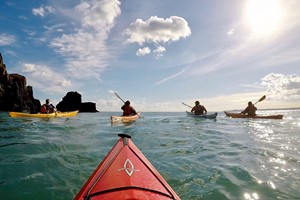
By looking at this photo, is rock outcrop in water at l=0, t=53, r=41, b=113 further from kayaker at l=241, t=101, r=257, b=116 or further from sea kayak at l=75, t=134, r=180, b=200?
sea kayak at l=75, t=134, r=180, b=200

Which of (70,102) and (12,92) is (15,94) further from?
(70,102)

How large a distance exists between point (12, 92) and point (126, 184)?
71992 millimetres

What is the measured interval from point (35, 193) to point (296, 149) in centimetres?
855

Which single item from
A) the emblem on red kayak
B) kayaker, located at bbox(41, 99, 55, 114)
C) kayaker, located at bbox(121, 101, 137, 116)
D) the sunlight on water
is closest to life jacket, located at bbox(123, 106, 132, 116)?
kayaker, located at bbox(121, 101, 137, 116)

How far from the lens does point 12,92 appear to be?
63.0 meters

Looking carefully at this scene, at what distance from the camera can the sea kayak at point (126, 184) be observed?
2512mm

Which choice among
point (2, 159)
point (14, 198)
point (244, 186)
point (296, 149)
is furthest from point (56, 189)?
point (296, 149)

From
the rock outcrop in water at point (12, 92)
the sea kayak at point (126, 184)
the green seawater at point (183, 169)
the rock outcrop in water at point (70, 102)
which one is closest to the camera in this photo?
the sea kayak at point (126, 184)

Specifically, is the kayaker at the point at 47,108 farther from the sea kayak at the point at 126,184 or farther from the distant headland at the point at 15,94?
the distant headland at the point at 15,94

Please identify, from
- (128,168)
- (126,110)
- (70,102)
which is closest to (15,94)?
(70,102)

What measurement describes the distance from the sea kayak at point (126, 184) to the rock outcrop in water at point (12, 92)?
68.3 metres

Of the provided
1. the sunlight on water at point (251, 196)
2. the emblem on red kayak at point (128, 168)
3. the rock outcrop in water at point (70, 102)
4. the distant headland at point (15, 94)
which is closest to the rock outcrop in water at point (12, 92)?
the distant headland at point (15, 94)

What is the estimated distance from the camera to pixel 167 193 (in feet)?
8.98

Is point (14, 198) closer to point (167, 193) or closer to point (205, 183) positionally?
point (167, 193)
